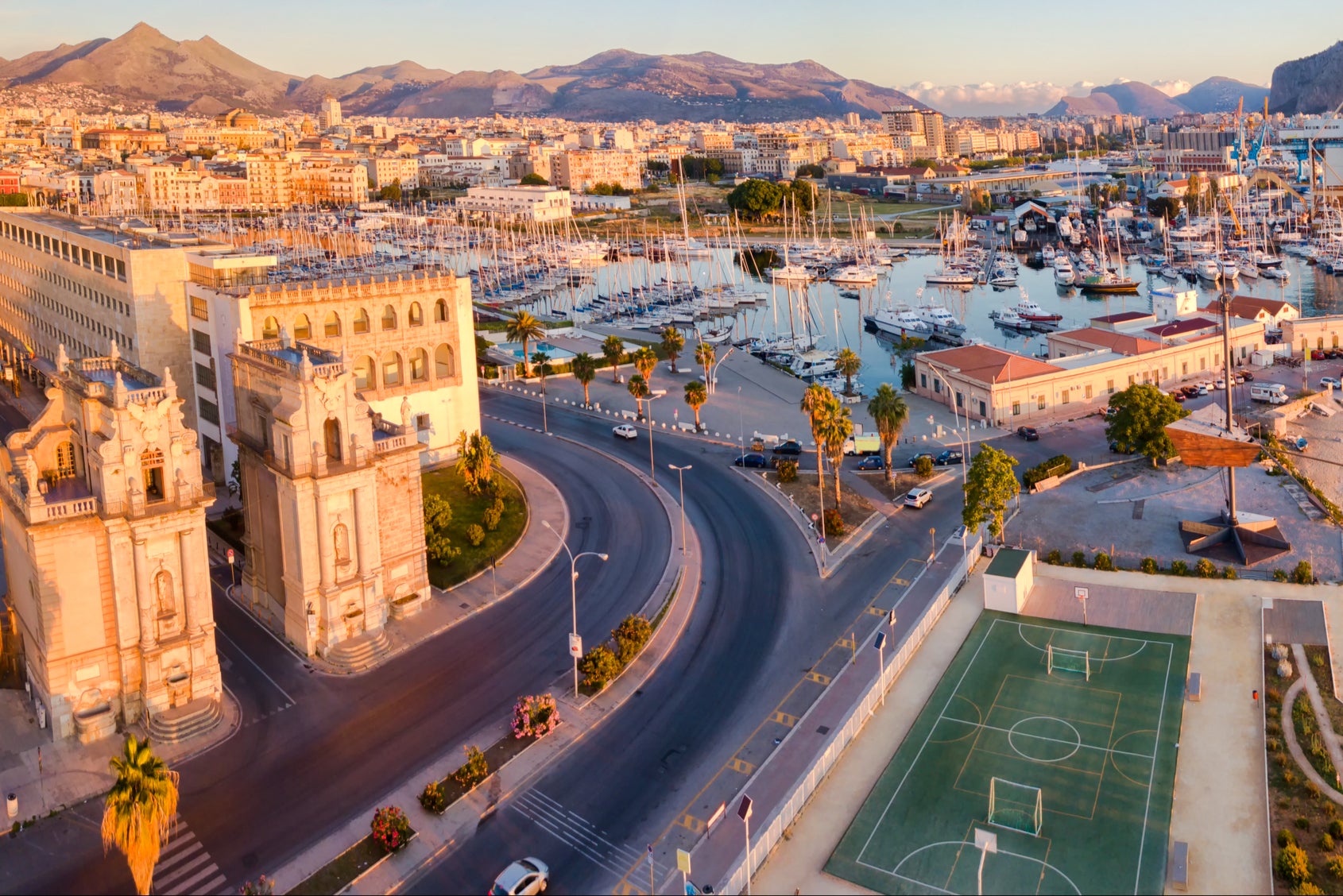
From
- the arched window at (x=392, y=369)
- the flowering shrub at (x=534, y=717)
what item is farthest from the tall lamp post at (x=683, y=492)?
the arched window at (x=392, y=369)

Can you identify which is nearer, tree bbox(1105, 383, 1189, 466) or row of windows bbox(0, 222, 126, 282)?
tree bbox(1105, 383, 1189, 466)

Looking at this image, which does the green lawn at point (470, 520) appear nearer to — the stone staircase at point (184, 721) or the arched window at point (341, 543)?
the arched window at point (341, 543)

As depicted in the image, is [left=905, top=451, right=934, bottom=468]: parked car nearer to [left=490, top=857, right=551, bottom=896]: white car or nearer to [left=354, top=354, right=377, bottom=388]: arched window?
[left=354, top=354, right=377, bottom=388]: arched window

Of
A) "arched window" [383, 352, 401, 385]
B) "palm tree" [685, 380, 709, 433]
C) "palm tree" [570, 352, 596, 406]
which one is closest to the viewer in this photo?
"arched window" [383, 352, 401, 385]

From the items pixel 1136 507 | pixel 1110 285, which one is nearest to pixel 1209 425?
pixel 1136 507

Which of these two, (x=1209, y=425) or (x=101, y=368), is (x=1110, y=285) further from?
(x=101, y=368)

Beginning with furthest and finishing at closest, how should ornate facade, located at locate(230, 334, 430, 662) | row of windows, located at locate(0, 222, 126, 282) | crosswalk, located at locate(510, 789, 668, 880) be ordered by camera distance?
row of windows, located at locate(0, 222, 126, 282) → ornate facade, located at locate(230, 334, 430, 662) → crosswalk, located at locate(510, 789, 668, 880)

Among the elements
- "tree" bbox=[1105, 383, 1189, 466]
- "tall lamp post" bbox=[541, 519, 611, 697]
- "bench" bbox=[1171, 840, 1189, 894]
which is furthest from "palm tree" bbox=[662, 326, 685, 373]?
"bench" bbox=[1171, 840, 1189, 894]
